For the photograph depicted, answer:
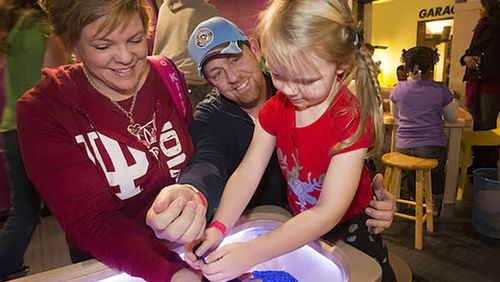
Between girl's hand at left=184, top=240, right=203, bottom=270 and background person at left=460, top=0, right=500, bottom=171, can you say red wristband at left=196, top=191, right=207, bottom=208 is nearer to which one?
girl's hand at left=184, top=240, right=203, bottom=270

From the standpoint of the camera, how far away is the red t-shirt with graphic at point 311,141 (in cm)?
89

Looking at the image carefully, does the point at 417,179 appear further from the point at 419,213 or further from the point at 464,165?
the point at 464,165

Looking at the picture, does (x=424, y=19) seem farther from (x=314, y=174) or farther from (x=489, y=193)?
(x=314, y=174)

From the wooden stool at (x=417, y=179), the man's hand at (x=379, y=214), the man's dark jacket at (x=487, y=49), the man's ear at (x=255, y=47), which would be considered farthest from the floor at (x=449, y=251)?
the man's ear at (x=255, y=47)

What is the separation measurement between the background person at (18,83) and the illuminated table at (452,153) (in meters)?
2.67

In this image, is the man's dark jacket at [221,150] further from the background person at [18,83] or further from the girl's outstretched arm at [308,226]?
the background person at [18,83]

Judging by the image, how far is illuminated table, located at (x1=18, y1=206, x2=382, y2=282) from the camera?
84 cm

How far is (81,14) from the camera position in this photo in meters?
0.88

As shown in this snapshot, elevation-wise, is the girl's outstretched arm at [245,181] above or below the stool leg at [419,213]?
above

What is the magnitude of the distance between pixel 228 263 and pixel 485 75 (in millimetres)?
3772

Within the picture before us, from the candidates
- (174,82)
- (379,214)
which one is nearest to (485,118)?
(379,214)

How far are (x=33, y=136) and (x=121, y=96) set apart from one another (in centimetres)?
24

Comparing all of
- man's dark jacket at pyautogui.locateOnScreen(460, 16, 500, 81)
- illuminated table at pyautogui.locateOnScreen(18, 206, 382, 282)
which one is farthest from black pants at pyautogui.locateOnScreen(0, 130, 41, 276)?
man's dark jacket at pyautogui.locateOnScreen(460, 16, 500, 81)

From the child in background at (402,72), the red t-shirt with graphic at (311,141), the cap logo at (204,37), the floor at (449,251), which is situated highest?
the cap logo at (204,37)
